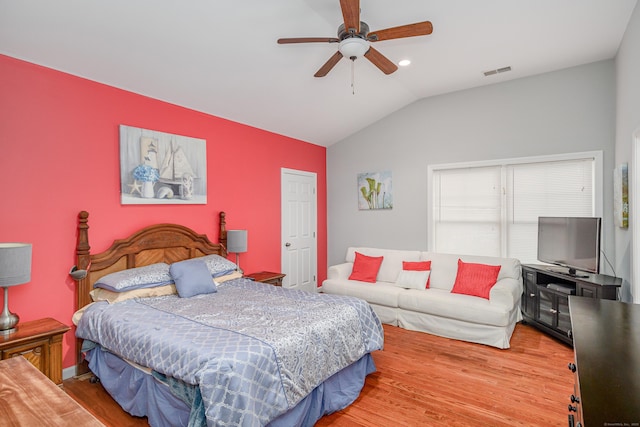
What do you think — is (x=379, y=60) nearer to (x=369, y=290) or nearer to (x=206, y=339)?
(x=206, y=339)

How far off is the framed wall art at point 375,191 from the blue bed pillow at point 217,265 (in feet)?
8.40

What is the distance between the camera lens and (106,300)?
2852mm

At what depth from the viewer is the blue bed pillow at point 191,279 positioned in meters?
3.10

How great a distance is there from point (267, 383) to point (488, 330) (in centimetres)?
266

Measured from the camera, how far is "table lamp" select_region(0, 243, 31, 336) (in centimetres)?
224

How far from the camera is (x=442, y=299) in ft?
12.6

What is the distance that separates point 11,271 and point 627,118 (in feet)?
16.5

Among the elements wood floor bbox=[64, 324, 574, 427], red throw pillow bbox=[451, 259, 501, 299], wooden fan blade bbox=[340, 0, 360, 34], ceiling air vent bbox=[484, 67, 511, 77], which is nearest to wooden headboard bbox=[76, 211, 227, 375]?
wood floor bbox=[64, 324, 574, 427]

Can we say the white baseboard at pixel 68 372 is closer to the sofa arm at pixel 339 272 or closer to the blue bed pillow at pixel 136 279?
the blue bed pillow at pixel 136 279

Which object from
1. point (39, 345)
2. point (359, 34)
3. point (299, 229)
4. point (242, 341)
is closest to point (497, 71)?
point (359, 34)

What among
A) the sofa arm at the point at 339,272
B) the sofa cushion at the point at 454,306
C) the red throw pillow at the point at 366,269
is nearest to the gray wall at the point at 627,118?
the sofa cushion at the point at 454,306

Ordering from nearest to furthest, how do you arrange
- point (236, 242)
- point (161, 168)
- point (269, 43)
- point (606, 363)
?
1. point (606, 363)
2. point (269, 43)
3. point (161, 168)
4. point (236, 242)

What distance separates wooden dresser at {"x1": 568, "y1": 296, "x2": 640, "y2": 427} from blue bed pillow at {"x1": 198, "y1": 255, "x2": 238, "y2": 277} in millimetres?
3013

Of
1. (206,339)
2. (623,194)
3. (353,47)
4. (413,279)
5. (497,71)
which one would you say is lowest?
(413,279)
